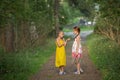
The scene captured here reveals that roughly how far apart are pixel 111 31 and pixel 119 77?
9.42 meters

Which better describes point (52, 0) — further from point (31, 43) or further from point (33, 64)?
point (33, 64)

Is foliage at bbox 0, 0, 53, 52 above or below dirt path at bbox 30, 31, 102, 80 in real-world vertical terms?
above

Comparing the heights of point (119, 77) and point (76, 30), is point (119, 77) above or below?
below

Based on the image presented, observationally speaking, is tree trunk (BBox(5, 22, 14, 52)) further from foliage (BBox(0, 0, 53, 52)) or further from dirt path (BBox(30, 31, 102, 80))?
dirt path (BBox(30, 31, 102, 80))

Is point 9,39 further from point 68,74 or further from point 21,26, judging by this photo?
point 68,74

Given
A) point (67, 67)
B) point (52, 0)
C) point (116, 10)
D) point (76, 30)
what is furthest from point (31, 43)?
point (52, 0)

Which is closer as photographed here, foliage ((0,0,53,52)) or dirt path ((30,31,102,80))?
foliage ((0,0,53,52))

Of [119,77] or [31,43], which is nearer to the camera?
[119,77]

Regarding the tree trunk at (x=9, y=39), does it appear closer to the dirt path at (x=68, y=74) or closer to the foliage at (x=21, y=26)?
the foliage at (x=21, y=26)

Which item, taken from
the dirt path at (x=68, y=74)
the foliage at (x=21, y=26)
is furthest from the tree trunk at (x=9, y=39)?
the dirt path at (x=68, y=74)

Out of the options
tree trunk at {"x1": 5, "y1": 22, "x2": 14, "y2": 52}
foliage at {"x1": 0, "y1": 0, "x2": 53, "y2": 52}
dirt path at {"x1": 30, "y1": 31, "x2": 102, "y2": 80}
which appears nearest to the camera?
foliage at {"x1": 0, "y1": 0, "x2": 53, "y2": 52}

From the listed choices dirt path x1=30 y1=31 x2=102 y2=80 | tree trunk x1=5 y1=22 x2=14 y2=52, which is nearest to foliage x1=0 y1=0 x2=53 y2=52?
tree trunk x1=5 y1=22 x2=14 y2=52

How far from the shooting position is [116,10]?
11930 millimetres

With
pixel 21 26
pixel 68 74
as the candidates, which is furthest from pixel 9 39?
pixel 68 74
